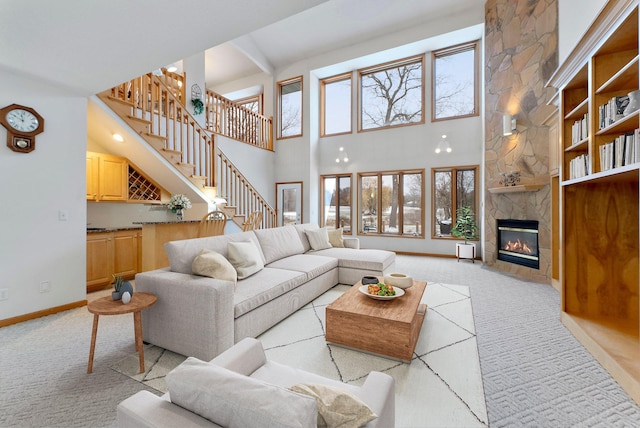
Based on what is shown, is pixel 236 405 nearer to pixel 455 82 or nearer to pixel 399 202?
pixel 399 202

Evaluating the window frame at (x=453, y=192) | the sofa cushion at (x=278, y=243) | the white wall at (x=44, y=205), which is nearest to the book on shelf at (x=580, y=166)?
the sofa cushion at (x=278, y=243)

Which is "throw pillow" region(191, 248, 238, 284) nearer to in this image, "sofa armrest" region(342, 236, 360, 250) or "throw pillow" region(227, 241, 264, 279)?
"throw pillow" region(227, 241, 264, 279)

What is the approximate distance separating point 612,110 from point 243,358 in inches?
118

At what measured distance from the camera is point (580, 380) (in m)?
1.90

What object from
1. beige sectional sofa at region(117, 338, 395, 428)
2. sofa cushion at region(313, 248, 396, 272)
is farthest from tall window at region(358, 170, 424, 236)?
beige sectional sofa at region(117, 338, 395, 428)

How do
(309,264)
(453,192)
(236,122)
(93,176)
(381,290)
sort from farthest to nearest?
(236,122) < (453,192) < (93,176) < (309,264) < (381,290)

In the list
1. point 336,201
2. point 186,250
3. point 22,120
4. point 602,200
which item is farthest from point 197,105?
point 602,200

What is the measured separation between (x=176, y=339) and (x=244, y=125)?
6.10 meters

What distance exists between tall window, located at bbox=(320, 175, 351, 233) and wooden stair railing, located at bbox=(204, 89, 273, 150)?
2.02 m

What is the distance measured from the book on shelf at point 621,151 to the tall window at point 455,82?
15.0 feet

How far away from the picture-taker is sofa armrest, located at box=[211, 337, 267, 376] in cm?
117

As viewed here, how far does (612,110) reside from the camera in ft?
6.81

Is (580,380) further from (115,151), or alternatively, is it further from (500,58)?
(115,151)

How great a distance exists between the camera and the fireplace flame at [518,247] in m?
4.77
